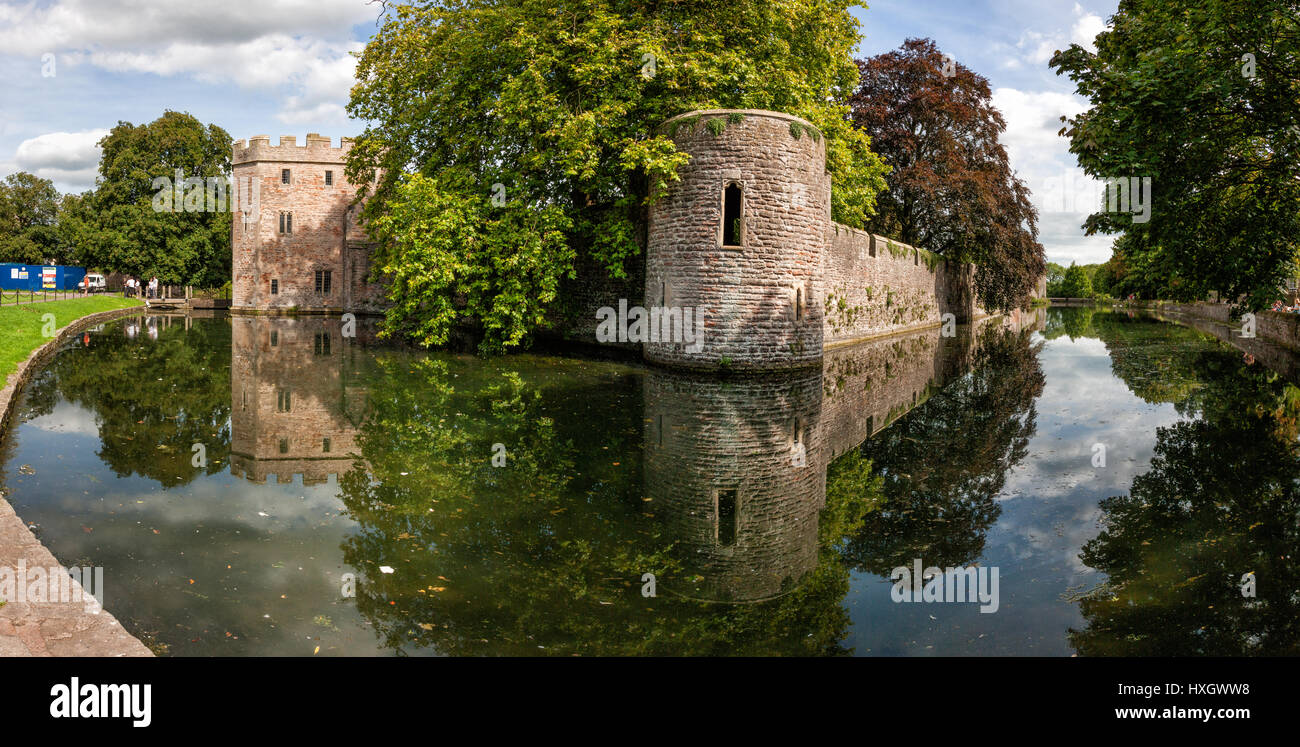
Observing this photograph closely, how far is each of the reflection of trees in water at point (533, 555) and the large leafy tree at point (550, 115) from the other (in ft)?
29.6

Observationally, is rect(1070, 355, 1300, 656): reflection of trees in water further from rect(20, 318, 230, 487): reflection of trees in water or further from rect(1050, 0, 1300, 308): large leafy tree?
rect(20, 318, 230, 487): reflection of trees in water

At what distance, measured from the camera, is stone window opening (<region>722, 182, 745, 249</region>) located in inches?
616

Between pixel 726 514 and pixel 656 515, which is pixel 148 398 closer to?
pixel 656 515

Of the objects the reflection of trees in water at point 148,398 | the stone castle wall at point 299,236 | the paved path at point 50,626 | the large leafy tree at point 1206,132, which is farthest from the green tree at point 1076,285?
the paved path at point 50,626

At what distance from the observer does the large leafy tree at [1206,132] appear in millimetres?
12320

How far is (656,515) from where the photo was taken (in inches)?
241

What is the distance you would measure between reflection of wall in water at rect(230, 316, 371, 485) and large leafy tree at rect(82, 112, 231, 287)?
30783 millimetres

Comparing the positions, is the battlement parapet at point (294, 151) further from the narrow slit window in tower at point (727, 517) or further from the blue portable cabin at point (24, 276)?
the narrow slit window in tower at point (727, 517)

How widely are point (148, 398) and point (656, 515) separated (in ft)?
29.9

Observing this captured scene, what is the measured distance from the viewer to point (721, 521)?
19.8 feet

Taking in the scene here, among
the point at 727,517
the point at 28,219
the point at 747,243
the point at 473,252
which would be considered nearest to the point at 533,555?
the point at 727,517
